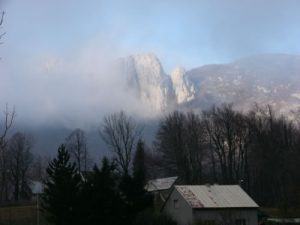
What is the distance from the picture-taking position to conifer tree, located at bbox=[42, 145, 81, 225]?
4588 cm

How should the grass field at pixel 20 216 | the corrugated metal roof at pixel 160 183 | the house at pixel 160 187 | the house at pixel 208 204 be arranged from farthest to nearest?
the house at pixel 160 187, the corrugated metal roof at pixel 160 183, the grass field at pixel 20 216, the house at pixel 208 204

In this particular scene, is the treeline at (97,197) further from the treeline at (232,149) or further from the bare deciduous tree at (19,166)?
the bare deciduous tree at (19,166)

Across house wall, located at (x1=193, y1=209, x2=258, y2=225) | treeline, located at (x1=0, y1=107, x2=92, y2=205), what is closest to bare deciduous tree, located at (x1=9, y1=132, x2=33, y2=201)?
treeline, located at (x1=0, y1=107, x2=92, y2=205)

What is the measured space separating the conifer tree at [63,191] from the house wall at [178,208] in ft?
59.6

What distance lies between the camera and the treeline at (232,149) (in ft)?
306

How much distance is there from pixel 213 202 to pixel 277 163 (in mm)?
29783

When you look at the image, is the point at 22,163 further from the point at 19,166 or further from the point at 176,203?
the point at 176,203

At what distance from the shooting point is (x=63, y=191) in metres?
47.8

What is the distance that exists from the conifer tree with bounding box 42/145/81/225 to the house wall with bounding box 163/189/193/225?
18.2 metres

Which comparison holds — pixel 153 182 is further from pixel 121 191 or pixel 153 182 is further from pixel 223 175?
pixel 121 191

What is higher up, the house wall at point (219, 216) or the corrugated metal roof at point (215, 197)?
the corrugated metal roof at point (215, 197)

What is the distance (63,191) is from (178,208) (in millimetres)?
24752

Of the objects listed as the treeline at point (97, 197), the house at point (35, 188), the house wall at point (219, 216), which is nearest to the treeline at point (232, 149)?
the house wall at point (219, 216)

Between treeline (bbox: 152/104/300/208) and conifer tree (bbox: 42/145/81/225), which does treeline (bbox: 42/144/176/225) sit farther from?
treeline (bbox: 152/104/300/208)
